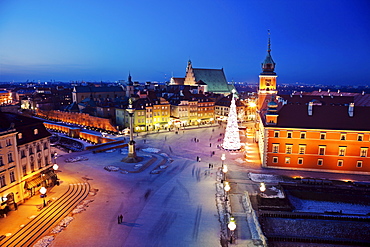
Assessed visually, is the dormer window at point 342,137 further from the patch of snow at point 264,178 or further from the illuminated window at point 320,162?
the patch of snow at point 264,178

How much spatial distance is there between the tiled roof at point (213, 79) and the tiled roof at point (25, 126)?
3644 inches

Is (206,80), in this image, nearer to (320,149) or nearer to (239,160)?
(239,160)

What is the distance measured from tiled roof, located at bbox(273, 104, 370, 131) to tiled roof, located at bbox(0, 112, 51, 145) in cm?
3418

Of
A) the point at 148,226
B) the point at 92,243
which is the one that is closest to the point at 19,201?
the point at 92,243

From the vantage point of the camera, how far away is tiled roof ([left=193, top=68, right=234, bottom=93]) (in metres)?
124

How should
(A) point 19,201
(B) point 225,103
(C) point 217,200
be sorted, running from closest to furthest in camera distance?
(A) point 19,201, (C) point 217,200, (B) point 225,103

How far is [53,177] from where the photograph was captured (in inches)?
1398

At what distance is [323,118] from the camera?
43.8 m

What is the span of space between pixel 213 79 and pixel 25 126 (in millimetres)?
102627

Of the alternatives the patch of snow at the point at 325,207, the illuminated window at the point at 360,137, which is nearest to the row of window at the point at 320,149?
the illuminated window at the point at 360,137

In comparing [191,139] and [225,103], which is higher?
[225,103]

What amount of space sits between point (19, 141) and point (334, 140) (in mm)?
43198

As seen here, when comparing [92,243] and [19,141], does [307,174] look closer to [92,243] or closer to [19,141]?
[92,243]

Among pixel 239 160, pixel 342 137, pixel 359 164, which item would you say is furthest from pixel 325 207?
pixel 239 160
